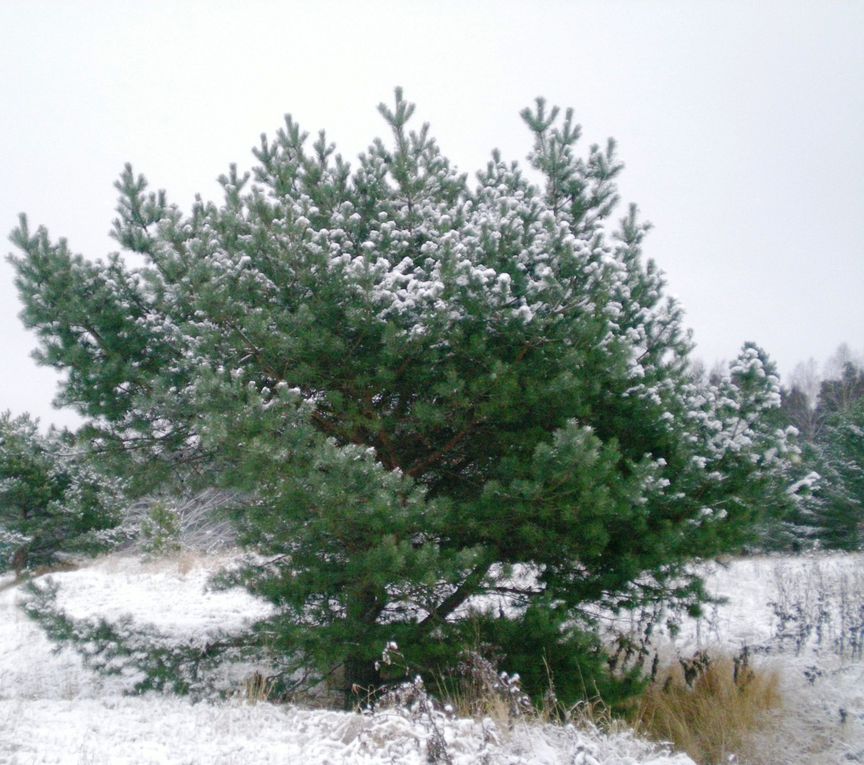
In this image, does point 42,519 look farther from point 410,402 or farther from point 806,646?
point 806,646

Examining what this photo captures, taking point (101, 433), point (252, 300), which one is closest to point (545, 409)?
point (252, 300)

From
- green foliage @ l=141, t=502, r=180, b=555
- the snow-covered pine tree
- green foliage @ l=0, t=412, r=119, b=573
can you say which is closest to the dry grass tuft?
the snow-covered pine tree

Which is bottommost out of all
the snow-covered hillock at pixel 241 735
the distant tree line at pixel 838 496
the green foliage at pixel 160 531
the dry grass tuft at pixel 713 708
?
the dry grass tuft at pixel 713 708

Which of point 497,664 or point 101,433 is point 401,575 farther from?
point 101,433

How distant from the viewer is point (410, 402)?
627cm

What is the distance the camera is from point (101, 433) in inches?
247

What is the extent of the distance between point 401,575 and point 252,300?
2411 mm

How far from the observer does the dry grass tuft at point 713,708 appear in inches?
235

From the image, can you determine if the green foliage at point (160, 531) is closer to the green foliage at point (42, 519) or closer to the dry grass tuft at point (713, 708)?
the green foliage at point (42, 519)

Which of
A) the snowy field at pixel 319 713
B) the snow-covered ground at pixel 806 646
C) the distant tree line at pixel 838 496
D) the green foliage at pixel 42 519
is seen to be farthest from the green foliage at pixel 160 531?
the distant tree line at pixel 838 496

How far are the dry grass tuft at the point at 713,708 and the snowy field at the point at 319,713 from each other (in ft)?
0.65

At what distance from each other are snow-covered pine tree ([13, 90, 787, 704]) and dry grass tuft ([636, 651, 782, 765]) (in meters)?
1.02

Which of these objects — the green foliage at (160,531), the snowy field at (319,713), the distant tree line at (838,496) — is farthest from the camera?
the green foliage at (160,531)

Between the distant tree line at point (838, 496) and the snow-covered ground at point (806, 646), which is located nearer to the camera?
the snow-covered ground at point (806, 646)
